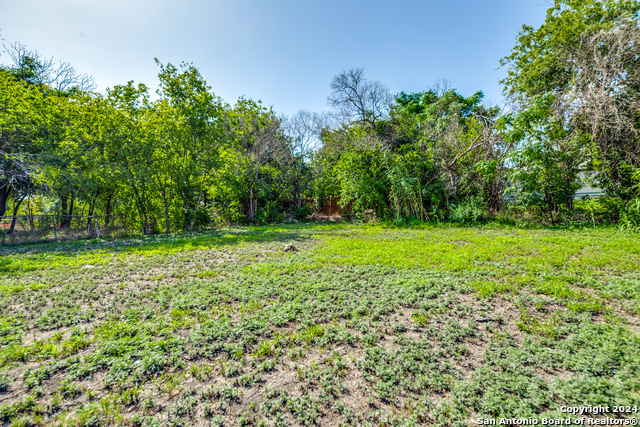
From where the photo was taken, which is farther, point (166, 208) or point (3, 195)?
point (166, 208)

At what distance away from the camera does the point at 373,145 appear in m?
12.0

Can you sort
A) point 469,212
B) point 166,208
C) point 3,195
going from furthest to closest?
point 166,208, point 3,195, point 469,212

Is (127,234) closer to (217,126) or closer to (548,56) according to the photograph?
(217,126)

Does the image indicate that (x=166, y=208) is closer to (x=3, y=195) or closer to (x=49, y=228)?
(x=49, y=228)

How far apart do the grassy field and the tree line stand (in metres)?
5.56

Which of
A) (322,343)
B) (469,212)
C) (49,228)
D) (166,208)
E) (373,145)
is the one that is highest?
(373,145)

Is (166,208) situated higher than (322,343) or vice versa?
(166,208)

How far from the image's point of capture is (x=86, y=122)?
905cm

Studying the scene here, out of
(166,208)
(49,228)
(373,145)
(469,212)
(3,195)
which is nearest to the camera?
(49,228)

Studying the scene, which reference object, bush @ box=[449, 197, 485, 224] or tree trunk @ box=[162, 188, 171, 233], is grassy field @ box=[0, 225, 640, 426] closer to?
bush @ box=[449, 197, 485, 224]

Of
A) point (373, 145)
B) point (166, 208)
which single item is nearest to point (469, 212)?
point (373, 145)

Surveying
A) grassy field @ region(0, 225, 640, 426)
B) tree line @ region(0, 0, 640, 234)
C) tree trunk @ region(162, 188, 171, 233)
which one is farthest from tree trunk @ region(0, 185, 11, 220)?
grassy field @ region(0, 225, 640, 426)

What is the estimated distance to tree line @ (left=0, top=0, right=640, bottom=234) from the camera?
306 inches

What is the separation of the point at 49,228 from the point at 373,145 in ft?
42.0
